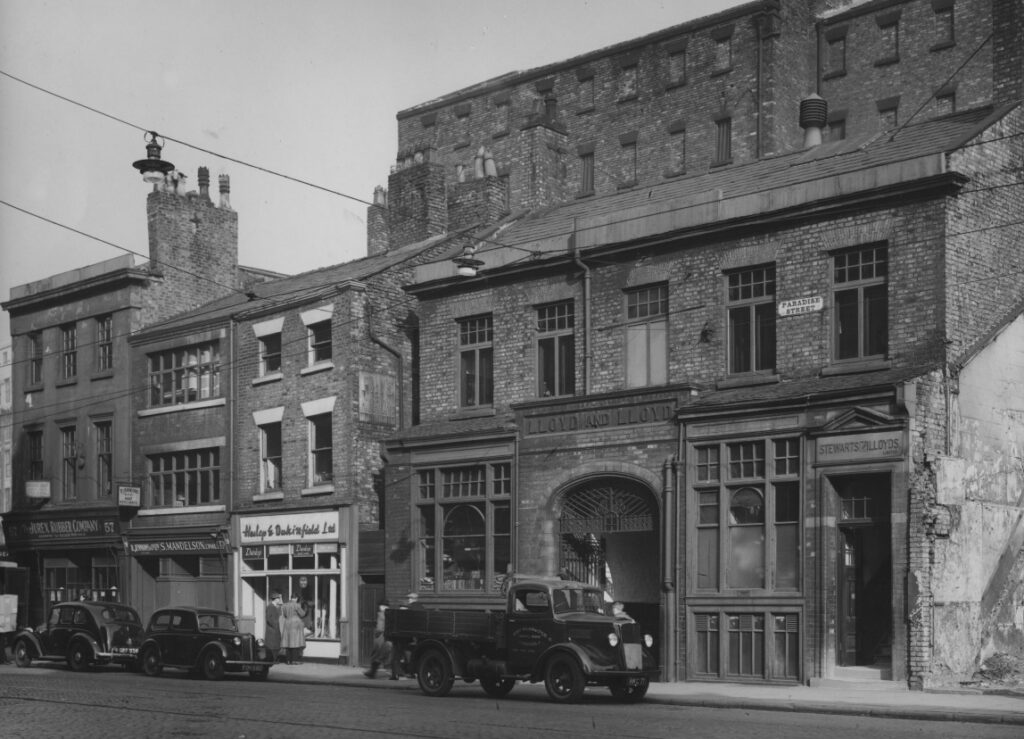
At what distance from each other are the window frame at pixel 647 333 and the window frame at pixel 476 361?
12.1 feet

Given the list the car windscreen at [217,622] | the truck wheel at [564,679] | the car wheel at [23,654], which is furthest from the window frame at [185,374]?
the truck wheel at [564,679]

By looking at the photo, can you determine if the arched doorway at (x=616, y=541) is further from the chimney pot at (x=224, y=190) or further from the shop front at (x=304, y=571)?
the chimney pot at (x=224, y=190)

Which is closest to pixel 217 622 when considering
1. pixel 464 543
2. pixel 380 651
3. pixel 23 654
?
pixel 380 651

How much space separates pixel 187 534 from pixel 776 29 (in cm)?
2587

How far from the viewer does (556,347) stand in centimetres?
2961

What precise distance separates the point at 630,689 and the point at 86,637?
46.0 ft

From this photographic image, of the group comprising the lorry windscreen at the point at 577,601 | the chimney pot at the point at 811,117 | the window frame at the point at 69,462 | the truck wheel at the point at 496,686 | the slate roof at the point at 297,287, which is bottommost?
the truck wheel at the point at 496,686

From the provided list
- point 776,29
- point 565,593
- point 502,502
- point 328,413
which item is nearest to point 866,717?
point 565,593

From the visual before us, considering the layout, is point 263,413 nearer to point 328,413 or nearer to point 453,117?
point 328,413

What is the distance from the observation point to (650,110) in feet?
172

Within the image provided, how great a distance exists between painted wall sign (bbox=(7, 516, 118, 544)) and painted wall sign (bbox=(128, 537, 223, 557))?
104 centimetres

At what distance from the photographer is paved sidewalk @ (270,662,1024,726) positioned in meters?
18.6

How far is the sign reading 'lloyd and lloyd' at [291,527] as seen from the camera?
33.9 metres

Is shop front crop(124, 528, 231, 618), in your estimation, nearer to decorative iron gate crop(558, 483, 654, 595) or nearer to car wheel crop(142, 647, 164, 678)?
car wheel crop(142, 647, 164, 678)
